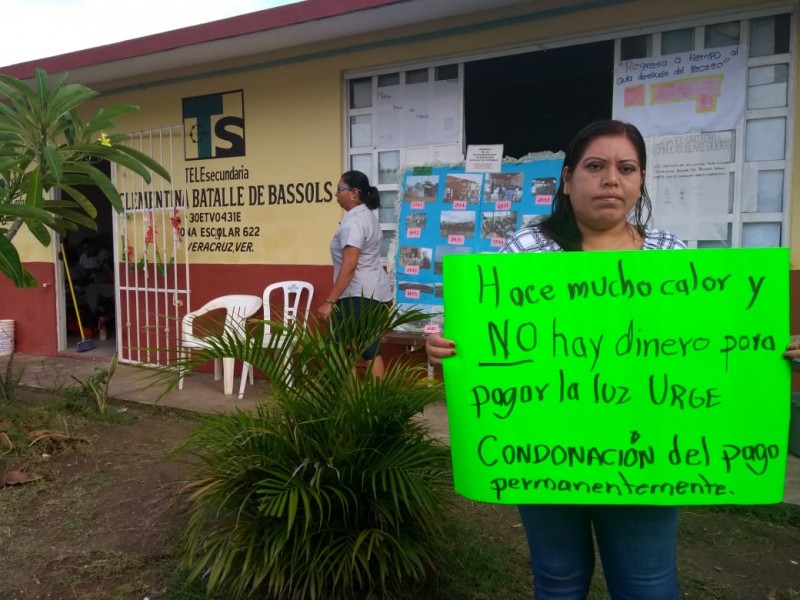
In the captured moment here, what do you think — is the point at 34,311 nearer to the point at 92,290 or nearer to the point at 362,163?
the point at 92,290

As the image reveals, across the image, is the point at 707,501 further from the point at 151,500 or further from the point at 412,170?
the point at 412,170

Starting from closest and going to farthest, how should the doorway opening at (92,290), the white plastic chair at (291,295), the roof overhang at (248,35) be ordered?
1. the roof overhang at (248,35)
2. the white plastic chair at (291,295)
3. the doorway opening at (92,290)

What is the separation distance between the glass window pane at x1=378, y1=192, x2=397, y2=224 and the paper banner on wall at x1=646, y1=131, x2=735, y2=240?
196 centimetres

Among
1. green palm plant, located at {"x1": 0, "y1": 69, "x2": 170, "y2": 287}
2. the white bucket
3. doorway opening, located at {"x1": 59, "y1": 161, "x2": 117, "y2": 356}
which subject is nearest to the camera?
green palm plant, located at {"x1": 0, "y1": 69, "x2": 170, "y2": 287}

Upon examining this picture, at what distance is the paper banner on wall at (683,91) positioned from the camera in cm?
394

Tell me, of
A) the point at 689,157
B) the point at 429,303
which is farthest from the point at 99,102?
the point at 689,157

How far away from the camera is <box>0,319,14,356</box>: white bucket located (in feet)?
23.6

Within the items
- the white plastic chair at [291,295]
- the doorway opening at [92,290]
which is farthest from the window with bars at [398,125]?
the doorway opening at [92,290]

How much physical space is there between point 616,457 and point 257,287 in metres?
4.62

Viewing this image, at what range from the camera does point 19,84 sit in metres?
3.32

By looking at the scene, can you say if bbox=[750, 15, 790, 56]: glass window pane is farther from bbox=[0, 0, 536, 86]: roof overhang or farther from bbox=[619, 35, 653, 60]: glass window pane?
bbox=[0, 0, 536, 86]: roof overhang

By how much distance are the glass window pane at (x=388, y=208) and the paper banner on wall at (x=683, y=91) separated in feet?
5.98

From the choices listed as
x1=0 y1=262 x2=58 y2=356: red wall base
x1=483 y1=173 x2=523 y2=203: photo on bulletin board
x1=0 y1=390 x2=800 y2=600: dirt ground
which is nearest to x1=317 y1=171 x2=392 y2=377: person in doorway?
x1=483 y1=173 x2=523 y2=203: photo on bulletin board

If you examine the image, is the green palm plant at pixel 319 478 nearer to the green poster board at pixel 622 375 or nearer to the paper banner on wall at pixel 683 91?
the green poster board at pixel 622 375
